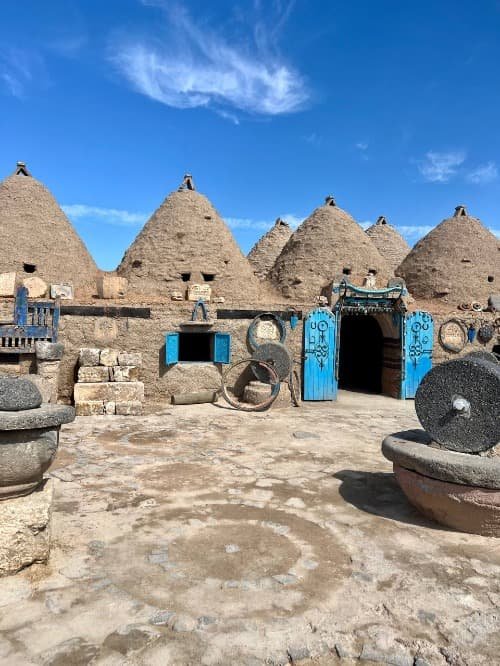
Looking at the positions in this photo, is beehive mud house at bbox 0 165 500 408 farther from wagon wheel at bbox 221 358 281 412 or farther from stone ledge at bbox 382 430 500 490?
stone ledge at bbox 382 430 500 490

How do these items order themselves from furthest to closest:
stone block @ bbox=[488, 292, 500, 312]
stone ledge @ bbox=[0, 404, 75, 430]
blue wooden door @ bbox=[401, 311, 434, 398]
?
stone block @ bbox=[488, 292, 500, 312] < blue wooden door @ bbox=[401, 311, 434, 398] < stone ledge @ bbox=[0, 404, 75, 430]

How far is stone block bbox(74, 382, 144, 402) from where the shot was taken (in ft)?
31.3

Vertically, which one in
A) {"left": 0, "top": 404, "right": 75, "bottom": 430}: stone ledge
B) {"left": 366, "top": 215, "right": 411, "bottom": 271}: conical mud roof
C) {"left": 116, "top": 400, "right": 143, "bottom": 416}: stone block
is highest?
{"left": 366, "top": 215, "right": 411, "bottom": 271}: conical mud roof

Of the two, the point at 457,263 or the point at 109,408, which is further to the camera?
the point at 457,263

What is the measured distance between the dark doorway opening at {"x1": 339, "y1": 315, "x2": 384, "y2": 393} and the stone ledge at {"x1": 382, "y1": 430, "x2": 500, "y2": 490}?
10584 millimetres

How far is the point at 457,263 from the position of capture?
20.2 m

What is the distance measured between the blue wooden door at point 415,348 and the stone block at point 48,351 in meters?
9.09

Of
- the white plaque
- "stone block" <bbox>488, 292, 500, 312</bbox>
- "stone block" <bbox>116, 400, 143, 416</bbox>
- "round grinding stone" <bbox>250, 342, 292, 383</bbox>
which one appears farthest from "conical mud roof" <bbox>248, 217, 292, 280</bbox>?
"stone block" <bbox>116, 400, 143, 416</bbox>

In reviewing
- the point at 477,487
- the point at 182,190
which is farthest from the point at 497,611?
the point at 182,190

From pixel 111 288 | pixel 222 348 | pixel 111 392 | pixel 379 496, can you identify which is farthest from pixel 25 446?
pixel 111 288

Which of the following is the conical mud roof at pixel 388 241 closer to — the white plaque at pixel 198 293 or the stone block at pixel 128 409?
the white plaque at pixel 198 293

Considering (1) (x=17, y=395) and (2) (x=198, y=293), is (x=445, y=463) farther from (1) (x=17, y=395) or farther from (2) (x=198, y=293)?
(2) (x=198, y=293)

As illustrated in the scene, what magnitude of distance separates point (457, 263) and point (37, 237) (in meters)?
16.7

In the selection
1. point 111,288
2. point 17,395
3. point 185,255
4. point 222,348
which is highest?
point 185,255
